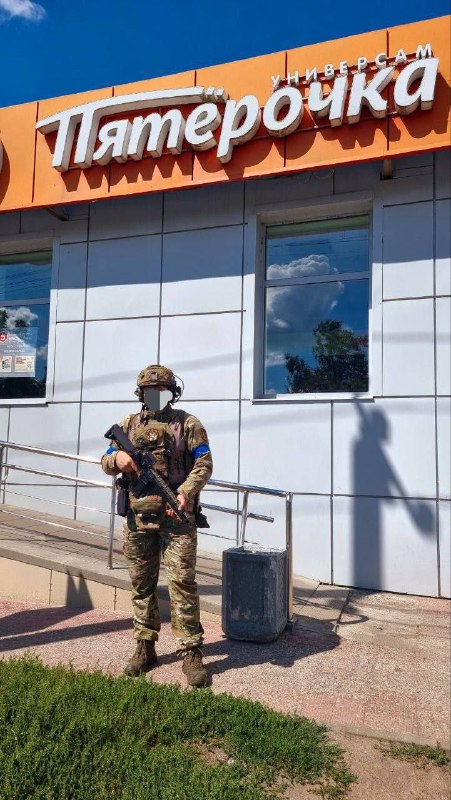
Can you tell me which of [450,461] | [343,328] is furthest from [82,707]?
[343,328]

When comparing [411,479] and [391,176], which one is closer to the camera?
[411,479]

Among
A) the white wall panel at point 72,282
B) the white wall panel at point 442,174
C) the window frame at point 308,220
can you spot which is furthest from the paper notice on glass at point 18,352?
the white wall panel at point 442,174

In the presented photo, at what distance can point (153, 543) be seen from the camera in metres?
4.10

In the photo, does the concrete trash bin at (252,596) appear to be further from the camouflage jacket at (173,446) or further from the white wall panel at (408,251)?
the white wall panel at (408,251)

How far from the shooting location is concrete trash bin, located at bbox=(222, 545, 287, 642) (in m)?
4.58

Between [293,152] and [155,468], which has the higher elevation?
[293,152]

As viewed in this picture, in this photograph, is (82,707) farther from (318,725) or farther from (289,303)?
(289,303)

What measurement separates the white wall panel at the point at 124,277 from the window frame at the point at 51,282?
0.55 m

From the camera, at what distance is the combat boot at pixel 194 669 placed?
3.74m

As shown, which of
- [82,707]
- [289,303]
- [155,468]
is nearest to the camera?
[82,707]

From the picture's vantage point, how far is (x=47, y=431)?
26.7 ft

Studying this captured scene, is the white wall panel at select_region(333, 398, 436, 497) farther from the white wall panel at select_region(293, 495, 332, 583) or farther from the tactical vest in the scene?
the tactical vest

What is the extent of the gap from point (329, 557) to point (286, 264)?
Answer: 11.7 feet

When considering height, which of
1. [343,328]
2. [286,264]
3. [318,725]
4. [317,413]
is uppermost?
[286,264]
